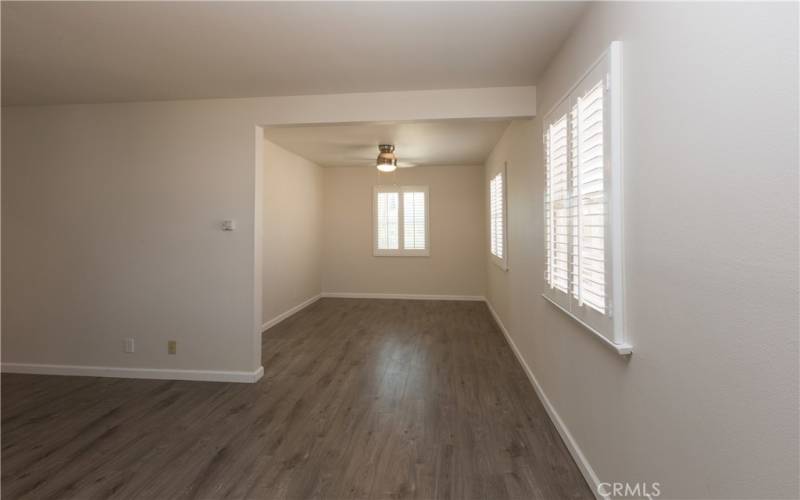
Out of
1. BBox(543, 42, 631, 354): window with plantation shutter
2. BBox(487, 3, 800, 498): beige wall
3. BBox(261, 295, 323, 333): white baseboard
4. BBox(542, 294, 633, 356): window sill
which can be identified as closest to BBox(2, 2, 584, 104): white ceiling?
BBox(543, 42, 631, 354): window with plantation shutter

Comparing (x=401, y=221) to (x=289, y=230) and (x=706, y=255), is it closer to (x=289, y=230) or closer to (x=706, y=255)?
(x=289, y=230)

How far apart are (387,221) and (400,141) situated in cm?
239

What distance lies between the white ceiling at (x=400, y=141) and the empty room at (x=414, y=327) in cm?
7

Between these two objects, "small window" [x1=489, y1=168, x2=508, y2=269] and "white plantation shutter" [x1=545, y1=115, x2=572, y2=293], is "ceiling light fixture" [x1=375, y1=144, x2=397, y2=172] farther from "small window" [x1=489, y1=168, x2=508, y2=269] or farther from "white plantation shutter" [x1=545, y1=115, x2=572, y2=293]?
"white plantation shutter" [x1=545, y1=115, x2=572, y2=293]

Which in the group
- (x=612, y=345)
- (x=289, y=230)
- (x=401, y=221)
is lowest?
(x=612, y=345)

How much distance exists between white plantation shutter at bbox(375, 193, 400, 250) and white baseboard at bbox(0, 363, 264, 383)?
3.99 m

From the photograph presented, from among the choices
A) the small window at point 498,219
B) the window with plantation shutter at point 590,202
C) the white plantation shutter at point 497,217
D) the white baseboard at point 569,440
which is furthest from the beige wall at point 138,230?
the white baseboard at point 569,440

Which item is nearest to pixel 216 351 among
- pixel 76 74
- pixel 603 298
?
pixel 76 74

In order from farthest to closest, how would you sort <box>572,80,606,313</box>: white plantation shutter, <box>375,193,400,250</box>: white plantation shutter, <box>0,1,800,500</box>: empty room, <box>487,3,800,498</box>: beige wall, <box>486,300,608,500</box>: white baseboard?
<box>375,193,400,250</box>: white plantation shutter
<box>486,300,608,500</box>: white baseboard
<box>572,80,606,313</box>: white plantation shutter
<box>0,1,800,500</box>: empty room
<box>487,3,800,498</box>: beige wall

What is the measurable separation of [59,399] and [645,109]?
14.4 feet

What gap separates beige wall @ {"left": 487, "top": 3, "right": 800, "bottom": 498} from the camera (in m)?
0.86

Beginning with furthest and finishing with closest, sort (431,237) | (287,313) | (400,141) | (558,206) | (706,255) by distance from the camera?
(431,237) → (287,313) → (400,141) → (558,206) → (706,255)

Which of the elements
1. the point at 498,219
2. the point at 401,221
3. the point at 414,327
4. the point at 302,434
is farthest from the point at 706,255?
the point at 401,221

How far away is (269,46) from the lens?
7.82 ft
